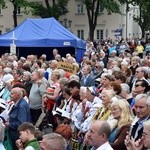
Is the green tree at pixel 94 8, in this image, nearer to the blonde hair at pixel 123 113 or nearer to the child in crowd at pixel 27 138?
the blonde hair at pixel 123 113

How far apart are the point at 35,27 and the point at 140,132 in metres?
18.5

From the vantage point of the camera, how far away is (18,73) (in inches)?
530

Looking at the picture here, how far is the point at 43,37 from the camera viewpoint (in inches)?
918

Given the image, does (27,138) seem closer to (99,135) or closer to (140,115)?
(99,135)

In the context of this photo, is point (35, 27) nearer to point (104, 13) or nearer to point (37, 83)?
point (37, 83)

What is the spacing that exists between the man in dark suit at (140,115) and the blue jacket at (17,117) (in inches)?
103

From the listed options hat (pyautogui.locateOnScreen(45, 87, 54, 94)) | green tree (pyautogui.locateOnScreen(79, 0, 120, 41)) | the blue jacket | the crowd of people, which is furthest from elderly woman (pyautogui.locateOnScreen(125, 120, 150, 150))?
green tree (pyautogui.locateOnScreen(79, 0, 120, 41))

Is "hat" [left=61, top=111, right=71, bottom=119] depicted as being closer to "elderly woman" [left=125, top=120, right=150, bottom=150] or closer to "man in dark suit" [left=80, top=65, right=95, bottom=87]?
"elderly woman" [left=125, top=120, right=150, bottom=150]

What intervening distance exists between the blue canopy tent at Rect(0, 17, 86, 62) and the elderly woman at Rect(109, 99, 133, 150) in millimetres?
16365

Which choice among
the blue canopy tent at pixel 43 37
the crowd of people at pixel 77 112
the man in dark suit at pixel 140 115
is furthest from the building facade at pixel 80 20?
the man in dark suit at pixel 140 115

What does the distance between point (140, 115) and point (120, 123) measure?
0.34m

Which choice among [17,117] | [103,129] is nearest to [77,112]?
[17,117]

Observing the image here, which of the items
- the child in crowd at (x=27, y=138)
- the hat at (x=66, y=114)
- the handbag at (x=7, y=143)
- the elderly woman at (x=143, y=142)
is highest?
the elderly woman at (x=143, y=142)

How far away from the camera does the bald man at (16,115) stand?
338 inches
